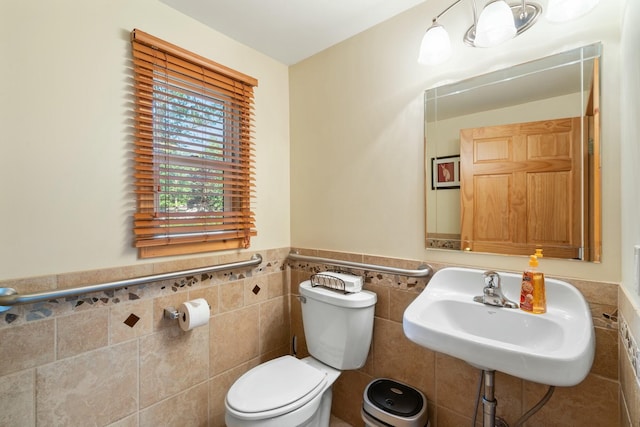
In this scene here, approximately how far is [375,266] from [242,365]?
96cm

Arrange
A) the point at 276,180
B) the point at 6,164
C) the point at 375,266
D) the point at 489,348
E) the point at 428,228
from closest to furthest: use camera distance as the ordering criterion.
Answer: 1. the point at 489,348
2. the point at 6,164
3. the point at 428,228
4. the point at 375,266
5. the point at 276,180

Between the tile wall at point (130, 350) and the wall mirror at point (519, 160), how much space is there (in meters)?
1.13

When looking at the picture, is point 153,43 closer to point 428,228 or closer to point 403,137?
point 403,137

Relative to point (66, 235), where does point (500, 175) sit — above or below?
above

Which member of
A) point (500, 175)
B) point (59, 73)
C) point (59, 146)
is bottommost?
point (500, 175)

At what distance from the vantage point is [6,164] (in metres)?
0.96

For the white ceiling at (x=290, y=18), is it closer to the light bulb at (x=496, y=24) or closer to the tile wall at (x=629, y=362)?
the light bulb at (x=496, y=24)

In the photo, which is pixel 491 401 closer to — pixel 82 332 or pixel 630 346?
pixel 630 346

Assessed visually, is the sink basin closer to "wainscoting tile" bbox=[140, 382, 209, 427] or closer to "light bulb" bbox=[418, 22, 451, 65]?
"light bulb" bbox=[418, 22, 451, 65]

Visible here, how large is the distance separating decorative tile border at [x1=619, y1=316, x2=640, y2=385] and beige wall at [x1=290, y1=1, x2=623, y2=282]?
17 cm

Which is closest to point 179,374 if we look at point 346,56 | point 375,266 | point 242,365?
point 242,365

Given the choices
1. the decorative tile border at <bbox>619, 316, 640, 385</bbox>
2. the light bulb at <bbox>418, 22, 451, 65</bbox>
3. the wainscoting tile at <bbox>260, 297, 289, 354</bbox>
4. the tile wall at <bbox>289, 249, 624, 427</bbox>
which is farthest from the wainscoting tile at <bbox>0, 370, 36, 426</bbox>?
the light bulb at <bbox>418, 22, 451, 65</bbox>

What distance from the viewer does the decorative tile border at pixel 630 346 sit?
672 millimetres

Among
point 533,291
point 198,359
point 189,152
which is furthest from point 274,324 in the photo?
point 533,291
